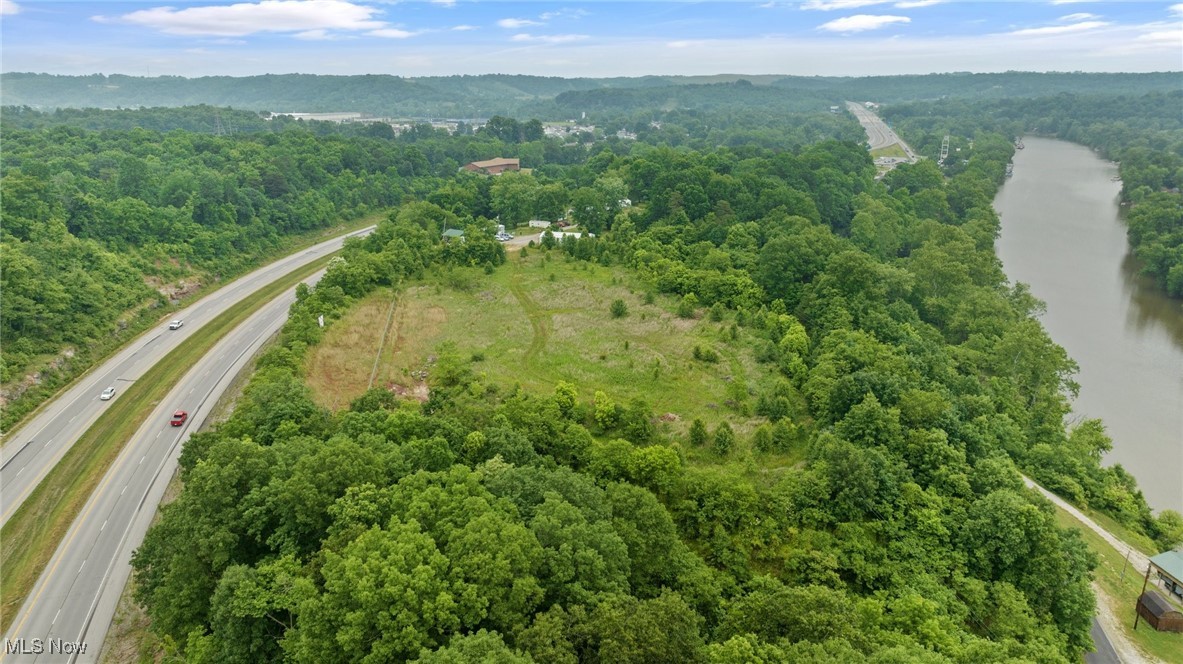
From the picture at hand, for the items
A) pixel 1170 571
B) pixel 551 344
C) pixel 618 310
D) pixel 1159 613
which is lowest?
pixel 1159 613

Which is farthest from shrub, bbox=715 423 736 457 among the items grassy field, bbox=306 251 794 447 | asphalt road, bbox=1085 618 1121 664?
asphalt road, bbox=1085 618 1121 664

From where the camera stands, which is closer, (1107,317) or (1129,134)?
(1107,317)

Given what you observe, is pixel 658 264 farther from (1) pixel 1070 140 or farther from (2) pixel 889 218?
(1) pixel 1070 140

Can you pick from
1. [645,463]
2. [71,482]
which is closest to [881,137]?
[645,463]

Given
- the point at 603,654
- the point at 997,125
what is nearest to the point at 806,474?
the point at 603,654

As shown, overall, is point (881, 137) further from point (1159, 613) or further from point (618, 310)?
point (1159, 613)

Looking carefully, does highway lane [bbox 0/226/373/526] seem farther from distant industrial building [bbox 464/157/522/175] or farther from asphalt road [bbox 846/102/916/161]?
asphalt road [bbox 846/102/916/161]
